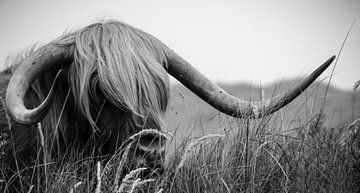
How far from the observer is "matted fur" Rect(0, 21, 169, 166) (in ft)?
12.7

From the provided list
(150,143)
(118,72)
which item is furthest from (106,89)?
(150,143)

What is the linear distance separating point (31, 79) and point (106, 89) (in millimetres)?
609

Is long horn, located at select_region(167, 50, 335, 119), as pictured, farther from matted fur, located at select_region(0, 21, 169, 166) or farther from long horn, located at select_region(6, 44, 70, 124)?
long horn, located at select_region(6, 44, 70, 124)

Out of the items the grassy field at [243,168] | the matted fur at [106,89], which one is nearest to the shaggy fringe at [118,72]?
the matted fur at [106,89]

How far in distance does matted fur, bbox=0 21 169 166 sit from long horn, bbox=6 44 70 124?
0.45 feet

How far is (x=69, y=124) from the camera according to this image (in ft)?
13.8

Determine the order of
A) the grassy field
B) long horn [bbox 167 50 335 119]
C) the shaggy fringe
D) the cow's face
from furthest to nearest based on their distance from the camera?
1. long horn [bbox 167 50 335 119]
2. the shaggy fringe
3. the cow's face
4. the grassy field

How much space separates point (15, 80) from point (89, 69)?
558 mm

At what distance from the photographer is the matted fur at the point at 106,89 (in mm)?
3861

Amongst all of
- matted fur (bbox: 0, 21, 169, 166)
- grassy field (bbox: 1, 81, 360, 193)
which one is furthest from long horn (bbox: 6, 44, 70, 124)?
grassy field (bbox: 1, 81, 360, 193)

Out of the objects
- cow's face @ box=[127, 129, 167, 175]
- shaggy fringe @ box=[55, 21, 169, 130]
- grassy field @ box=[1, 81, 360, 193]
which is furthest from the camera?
shaggy fringe @ box=[55, 21, 169, 130]

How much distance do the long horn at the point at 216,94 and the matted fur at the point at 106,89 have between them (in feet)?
0.49

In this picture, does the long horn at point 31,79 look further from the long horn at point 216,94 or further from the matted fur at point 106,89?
the long horn at point 216,94

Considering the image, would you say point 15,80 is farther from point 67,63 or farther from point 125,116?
point 125,116
